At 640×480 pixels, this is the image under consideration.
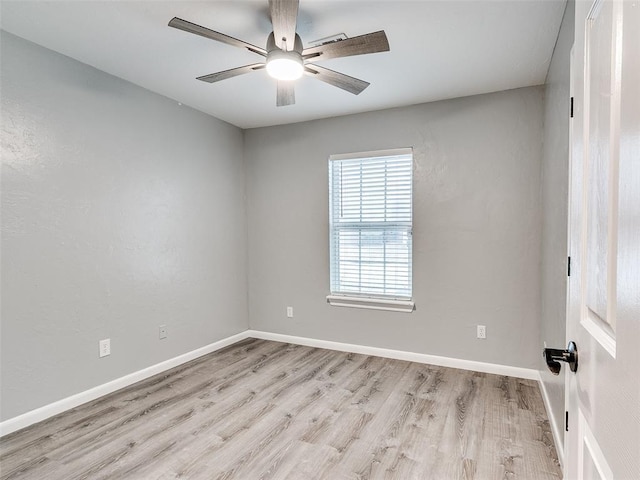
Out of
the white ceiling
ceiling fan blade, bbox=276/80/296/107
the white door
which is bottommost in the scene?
the white door

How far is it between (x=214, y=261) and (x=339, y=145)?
6.02 ft

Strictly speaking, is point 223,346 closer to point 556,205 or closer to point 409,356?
point 409,356

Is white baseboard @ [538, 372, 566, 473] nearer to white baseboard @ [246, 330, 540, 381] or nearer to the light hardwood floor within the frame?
the light hardwood floor

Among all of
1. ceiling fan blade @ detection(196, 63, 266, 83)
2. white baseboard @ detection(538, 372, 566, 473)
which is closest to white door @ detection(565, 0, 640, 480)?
white baseboard @ detection(538, 372, 566, 473)

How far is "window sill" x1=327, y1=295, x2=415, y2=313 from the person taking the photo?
3.53 meters

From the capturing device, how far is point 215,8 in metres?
2.01

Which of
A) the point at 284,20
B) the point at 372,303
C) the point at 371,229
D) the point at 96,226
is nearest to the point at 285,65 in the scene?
the point at 284,20

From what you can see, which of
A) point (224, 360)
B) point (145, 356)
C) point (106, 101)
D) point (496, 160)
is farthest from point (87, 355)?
point (496, 160)

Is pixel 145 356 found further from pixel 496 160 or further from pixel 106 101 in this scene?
pixel 496 160

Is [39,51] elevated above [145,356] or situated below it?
above

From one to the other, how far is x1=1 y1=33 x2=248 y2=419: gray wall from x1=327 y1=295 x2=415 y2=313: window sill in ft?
4.24

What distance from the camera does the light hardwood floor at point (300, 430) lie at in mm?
1942

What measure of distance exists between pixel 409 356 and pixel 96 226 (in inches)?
117

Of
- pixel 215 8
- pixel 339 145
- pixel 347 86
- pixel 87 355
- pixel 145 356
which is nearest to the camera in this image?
pixel 215 8
